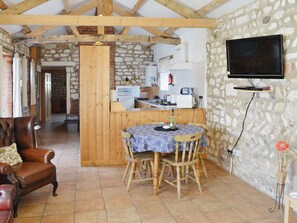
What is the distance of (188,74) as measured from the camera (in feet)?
22.7

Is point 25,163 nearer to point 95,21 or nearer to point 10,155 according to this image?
point 10,155

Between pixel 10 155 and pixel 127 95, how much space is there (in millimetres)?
5889

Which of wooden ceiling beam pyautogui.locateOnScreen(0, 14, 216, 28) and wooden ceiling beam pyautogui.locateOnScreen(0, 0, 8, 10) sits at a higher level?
wooden ceiling beam pyautogui.locateOnScreen(0, 0, 8, 10)

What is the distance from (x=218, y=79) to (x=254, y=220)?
2.72 meters

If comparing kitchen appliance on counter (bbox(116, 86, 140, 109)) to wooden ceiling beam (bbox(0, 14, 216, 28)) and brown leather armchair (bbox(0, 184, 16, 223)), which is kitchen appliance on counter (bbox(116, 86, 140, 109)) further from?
brown leather armchair (bbox(0, 184, 16, 223))

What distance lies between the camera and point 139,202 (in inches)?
149

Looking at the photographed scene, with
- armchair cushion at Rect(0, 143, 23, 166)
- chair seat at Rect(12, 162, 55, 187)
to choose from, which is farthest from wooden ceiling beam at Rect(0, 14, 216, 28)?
chair seat at Rect(12, 162, 55, 187)

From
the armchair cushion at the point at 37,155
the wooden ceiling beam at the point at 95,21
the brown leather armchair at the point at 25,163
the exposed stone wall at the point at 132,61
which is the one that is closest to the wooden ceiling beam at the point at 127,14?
the wooden ceiling beam at the point at 95,21

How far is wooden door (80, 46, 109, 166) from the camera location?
5.27 meters

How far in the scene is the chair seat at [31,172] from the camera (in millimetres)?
3451

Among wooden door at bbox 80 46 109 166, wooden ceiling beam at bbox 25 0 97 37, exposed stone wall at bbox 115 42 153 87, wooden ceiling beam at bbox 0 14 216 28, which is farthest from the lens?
exposed stone wall at bbox 115 42 153 87

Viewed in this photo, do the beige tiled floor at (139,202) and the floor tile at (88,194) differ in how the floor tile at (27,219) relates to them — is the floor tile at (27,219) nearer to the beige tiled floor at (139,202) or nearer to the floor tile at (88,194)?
the beige tiled floor at (139,202)

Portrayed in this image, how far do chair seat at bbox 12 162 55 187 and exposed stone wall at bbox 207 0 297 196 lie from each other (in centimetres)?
280

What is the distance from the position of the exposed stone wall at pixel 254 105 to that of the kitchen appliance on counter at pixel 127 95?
4076mm
